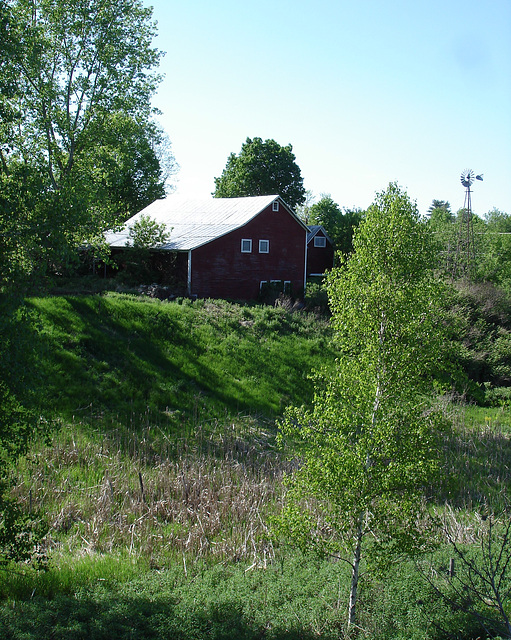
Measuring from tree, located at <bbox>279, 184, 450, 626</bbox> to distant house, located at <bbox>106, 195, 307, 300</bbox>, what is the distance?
→ 67.5 feet

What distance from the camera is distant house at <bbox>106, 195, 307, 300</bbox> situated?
97.1ft

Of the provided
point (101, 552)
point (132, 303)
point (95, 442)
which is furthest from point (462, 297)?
point (101, 552)

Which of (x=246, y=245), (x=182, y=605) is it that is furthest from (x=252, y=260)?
(x=182, y=605)

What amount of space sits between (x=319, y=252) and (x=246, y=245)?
12.2 m

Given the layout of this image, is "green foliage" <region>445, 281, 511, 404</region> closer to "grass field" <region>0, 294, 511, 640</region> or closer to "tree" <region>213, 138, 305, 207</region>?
"grass field" <region>0, 294, 511, 640</region>

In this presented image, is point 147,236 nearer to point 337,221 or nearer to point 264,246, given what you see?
point 264,246

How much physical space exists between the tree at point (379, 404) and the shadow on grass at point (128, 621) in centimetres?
130

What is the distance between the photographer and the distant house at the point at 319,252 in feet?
140

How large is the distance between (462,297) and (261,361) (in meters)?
11.6

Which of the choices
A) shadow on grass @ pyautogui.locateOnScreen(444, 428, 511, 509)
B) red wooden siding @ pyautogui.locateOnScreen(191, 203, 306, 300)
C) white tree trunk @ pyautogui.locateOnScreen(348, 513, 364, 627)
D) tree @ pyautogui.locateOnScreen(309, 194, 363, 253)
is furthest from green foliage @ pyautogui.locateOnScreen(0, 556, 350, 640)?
tree @ pyautogui.locateOnScreen(309, 194, 363, 253)

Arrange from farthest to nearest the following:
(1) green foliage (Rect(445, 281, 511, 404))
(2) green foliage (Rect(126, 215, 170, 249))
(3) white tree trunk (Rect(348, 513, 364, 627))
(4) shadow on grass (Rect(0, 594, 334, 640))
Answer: (2) green foliage (Rect(126, 215, 170, 249)), (1) green foliage (Rect(445, 281, 511, 404)), (3) white tree trunk (Rect(348, 513, 364, 627)), (4) shadow on grass (Rect(0, 594, 334, 640))

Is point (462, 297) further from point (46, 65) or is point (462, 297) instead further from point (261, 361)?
point (46, 65)

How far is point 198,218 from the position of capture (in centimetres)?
3469

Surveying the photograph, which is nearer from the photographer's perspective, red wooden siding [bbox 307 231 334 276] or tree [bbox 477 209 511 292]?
tree [bbox 477 209 511 292]
